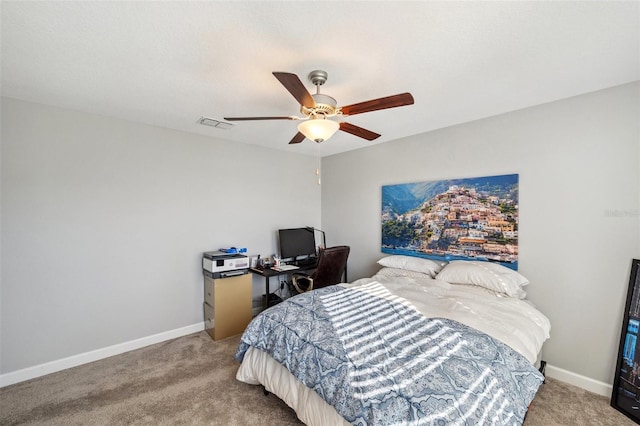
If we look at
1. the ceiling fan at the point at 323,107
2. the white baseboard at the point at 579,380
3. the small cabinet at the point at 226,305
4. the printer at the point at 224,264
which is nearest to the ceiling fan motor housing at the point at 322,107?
the ceiling fan at the point at 323,107

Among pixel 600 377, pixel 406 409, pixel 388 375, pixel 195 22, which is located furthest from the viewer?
pixel 600 377

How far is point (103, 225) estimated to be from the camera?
289 cm

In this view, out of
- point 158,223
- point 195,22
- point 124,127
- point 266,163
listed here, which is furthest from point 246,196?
point 195,22

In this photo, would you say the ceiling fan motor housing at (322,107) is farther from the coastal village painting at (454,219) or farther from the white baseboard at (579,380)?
the white baseboard at (579,380)

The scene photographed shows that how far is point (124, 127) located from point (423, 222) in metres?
3.65

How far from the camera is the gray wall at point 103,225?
8.16 ft

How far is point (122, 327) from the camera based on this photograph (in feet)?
9.82

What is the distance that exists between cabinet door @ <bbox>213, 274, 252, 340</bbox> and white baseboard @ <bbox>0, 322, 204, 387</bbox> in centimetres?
46

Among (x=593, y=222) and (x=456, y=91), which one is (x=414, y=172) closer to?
(x=456, y=91)

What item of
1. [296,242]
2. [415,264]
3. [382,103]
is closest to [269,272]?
[296,242]

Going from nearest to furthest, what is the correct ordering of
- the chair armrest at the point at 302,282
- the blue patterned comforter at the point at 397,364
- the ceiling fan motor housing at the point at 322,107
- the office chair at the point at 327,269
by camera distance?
the blue patterned comforter at the point at 397,364 < the ceiling fan motor housing at the point at 322,107 < the office chair at the point at 327,269 < the chair armrest at the point at 302,282

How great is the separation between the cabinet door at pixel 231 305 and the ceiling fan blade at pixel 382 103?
247 centimetres

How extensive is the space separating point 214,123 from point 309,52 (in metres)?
1.77

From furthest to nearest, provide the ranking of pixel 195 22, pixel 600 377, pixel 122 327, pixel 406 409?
1. pixel 122 327
2. pixel 600 377
3. pixel 195 22
4. pixel 406 409
